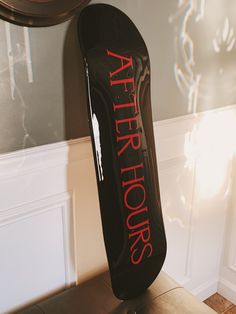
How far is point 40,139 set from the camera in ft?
3.93

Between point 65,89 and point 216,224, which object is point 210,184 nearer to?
point 216,224

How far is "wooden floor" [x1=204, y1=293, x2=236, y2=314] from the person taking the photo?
1965mm

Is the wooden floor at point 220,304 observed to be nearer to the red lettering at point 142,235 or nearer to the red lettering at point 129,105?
the red lettering at point 142,235

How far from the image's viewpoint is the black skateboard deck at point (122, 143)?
3.83 feet

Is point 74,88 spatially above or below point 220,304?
above

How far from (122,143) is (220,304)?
4.23 feet

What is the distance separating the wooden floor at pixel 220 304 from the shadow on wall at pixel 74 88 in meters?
1.29

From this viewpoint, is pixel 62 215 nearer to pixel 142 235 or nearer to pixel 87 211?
pixel 87 211

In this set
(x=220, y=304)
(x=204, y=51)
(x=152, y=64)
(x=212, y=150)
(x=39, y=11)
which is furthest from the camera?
(x=220, y=304)

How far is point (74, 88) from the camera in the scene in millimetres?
1227

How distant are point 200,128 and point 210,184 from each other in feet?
1.07

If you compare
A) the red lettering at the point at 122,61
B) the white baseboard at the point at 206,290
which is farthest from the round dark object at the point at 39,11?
the white baseboard at the point at 206,290

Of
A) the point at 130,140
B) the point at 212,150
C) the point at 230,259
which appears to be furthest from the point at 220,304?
the point at 130,140

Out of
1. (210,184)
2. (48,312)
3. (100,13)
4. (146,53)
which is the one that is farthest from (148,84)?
(48,312)
